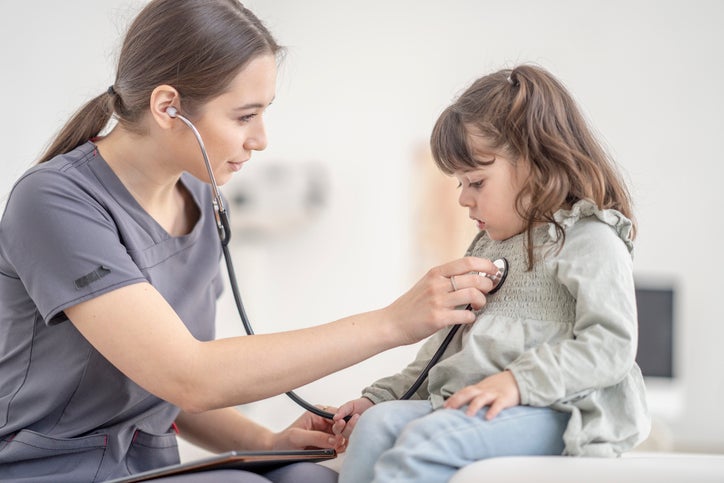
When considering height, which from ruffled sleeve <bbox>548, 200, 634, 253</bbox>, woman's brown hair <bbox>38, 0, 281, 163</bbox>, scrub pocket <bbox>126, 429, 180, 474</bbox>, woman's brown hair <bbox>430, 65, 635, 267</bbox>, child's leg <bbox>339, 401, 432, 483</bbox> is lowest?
scrub pocket <bbox>126, 429, 180, 474</bbox>

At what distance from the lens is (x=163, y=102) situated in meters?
1.31

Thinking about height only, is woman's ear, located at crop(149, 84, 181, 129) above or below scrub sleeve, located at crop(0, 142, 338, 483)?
above

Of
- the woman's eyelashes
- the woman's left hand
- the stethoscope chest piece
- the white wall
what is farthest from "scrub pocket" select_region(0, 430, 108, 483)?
the white wall

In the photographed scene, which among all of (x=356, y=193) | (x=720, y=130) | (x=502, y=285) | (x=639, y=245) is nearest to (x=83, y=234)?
(x=502, y=285)

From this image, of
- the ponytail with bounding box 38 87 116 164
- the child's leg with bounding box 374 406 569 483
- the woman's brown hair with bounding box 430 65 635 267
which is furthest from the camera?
the ponytail with bounding box 38 87 116 164

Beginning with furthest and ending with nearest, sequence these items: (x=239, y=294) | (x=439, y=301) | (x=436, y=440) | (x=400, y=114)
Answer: (x=400, y=114), (x=239, y=294), (x=439, y=301), (x=436, y=440)

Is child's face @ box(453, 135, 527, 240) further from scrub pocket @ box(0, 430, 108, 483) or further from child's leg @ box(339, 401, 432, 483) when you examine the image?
scrub pocket @ box(0, 430, 108, 483)

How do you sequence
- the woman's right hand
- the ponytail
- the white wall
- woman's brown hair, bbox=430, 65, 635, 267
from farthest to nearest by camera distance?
the white wall, the ponytail, woman's brown hair, bbox=430, 65, 635, 267, the woman's right hand

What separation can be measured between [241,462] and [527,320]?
445 mm

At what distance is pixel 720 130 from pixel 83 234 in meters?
3.70

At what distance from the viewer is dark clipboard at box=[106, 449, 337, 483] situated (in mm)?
998

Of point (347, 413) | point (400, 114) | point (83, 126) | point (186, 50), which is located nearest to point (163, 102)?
point (186, 50)

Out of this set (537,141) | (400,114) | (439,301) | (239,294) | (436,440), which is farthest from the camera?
(400,114)

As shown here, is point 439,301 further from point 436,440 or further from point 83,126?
point 83,126
